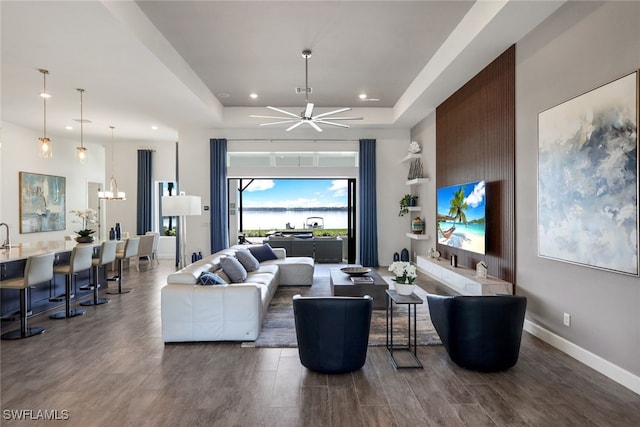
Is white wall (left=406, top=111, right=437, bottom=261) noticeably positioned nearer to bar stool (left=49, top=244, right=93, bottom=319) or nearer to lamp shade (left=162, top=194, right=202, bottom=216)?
lamp shade (left=162, top=194, right=202, bottom=216)

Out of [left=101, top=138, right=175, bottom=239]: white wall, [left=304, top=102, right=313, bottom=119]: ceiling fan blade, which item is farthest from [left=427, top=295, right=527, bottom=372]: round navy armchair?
[left=101, top=138, right=175, bottom=239]: white wall

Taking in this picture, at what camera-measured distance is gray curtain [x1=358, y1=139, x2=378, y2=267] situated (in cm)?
816

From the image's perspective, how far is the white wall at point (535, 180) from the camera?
8.73 ft

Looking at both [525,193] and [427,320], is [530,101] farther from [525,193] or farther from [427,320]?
[427,320]

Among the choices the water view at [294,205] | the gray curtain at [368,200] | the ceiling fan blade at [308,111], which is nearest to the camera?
the ceiling fan blade at [308,111]

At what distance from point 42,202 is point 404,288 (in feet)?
28.7

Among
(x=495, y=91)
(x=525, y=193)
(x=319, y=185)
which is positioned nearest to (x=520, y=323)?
(x=525, y=193)

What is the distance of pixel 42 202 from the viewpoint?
26.9 ft

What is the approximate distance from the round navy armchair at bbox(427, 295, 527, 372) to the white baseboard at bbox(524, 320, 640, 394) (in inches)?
26.2

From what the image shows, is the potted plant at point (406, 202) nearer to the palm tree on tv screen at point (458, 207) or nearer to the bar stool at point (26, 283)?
the palm tree on tv screen at point (458, 207)

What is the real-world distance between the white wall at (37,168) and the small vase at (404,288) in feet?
26.7

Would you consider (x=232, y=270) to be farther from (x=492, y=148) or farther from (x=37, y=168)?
(x=37, y=168)

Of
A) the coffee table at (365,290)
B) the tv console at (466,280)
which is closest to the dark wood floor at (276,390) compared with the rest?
the tv console at (466,280)

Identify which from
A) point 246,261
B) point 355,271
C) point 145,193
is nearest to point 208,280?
point 246,261
